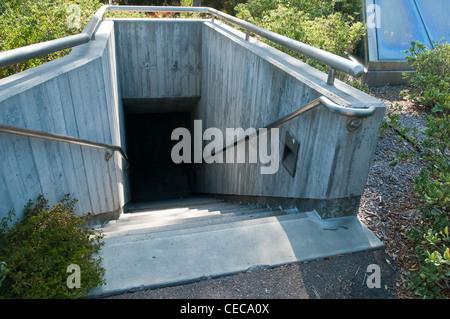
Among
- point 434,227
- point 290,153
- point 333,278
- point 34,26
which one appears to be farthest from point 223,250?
point 34,26

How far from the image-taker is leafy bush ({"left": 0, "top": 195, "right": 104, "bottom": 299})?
2043 mm

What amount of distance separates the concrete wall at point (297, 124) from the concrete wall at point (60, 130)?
1.90 metres

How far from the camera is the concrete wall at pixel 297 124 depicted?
2.65 m

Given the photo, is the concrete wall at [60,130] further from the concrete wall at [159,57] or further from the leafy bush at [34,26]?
the concrete wall at [159,57]

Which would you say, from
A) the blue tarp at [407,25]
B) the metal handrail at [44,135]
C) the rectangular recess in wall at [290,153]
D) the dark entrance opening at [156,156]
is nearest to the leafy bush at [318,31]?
the blue tarp at [407,25]

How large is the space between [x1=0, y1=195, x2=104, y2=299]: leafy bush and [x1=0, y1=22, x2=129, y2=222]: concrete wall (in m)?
0.20

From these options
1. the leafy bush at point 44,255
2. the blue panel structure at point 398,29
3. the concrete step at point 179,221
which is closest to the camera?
the leafy bush at point 44,255

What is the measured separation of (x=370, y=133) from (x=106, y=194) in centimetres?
331

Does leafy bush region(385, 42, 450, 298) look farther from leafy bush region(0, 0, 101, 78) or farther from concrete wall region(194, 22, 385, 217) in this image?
leafy bush region(0, 0, 101, 78)

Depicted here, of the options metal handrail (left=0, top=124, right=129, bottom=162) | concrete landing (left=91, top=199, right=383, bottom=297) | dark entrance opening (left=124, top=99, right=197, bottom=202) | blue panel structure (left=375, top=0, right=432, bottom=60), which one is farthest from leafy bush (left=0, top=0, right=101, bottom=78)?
blue panel structure (left=375, top=0, right=432, bottom=60)

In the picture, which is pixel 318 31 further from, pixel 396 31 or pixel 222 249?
pixel 222 249

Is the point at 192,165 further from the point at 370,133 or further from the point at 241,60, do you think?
the point at 370,133

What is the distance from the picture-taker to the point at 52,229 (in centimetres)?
251

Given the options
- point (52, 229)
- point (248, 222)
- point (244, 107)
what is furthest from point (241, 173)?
point (52, 229)
